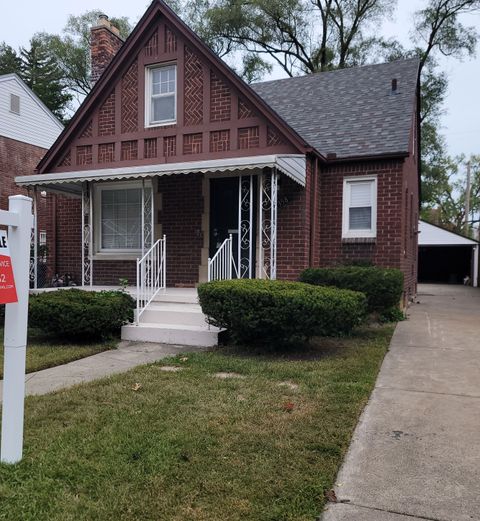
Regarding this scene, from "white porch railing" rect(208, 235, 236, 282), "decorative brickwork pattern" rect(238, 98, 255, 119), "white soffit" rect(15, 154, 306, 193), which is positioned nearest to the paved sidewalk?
"white porch railing" rect(208, 235, 236, 282)

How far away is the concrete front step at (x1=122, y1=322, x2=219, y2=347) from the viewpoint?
692 centimetres

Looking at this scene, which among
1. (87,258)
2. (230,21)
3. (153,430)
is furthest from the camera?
(230,21)

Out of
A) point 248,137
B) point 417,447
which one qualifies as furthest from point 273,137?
point 417,447

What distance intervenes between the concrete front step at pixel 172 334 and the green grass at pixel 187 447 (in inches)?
60.0

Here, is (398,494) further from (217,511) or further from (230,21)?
(230,21)

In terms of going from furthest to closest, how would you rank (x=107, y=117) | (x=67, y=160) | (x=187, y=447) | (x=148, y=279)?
(x=67, y=160)
(x=107, y=117)
(x=148, y=279)
(x=187, y=447)

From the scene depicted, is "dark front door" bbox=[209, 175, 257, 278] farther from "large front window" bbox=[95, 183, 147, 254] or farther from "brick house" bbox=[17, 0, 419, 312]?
"large front window" bbox=[95, 183, 147, 254]

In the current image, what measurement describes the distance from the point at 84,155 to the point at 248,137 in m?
4.07

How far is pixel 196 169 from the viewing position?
798 centimetres

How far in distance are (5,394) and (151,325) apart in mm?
4505

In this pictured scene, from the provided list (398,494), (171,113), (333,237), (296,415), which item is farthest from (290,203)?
(398,494)

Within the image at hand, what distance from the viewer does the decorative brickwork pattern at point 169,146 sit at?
10.0 meters

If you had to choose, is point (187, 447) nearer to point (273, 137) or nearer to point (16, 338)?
point (16, 338)

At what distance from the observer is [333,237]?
10.2m
